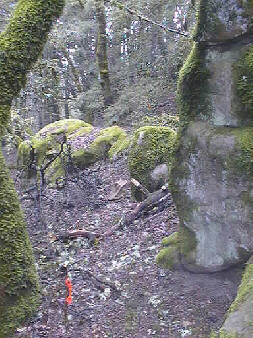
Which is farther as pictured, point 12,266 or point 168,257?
point 168,257

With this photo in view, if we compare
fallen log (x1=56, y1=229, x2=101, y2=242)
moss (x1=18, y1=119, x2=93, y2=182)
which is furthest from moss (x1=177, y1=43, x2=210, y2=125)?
moss (x1=18, y1=119, x2=93, y2=182)

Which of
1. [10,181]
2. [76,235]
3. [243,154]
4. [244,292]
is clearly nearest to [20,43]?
[10,181]

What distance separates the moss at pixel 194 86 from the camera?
4.26 meters

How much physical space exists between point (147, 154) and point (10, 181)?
160 inches

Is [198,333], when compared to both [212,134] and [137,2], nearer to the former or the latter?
[212,134]

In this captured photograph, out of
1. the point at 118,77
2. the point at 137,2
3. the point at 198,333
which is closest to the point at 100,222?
the point at 198,333

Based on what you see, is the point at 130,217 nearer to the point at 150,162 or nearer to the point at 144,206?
the point at 144,206

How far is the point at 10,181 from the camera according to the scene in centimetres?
406

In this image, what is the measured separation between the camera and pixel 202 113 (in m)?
4.34

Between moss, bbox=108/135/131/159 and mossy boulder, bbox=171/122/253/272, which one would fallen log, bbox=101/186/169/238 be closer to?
mossy boulder, bbox=171/122/253/272

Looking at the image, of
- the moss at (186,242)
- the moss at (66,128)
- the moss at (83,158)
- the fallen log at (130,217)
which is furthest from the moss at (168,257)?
the moss at (66,128)

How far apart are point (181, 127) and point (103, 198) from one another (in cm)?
420

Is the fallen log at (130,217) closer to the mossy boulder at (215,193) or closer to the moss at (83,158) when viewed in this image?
the mossy boulder at (215,193)

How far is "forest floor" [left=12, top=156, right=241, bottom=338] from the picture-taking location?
396 centimetres
